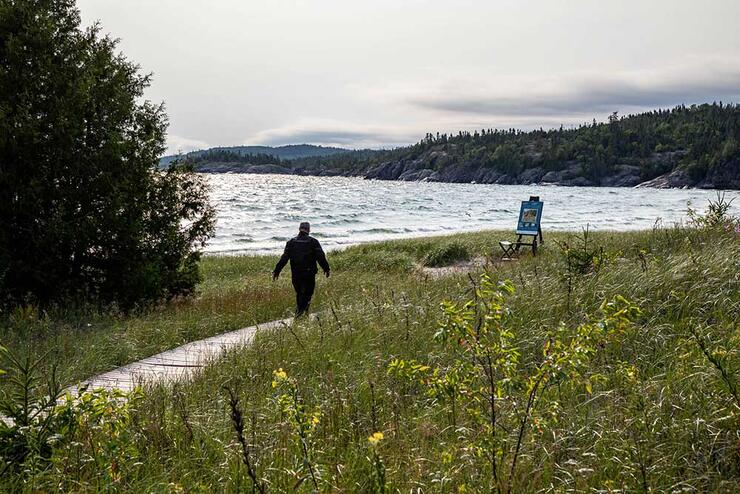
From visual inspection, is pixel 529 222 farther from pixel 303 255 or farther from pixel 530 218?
pixel 303 255

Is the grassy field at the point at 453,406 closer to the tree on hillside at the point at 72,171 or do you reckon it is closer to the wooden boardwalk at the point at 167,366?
the wooden boardwalk at the point at 167,366

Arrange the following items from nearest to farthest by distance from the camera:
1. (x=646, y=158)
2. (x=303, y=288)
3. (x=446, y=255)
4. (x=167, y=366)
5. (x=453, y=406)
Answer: (x=453, y=406) → (x=167, y=366) → (x=303, y=288) → (x=446, y=255) → (x=646, y=158)

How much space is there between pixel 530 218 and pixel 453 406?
676 inches

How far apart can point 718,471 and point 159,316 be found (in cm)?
1034

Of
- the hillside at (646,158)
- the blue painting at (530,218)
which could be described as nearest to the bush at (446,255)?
the blue painting at (530,218)

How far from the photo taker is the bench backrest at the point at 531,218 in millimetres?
20344

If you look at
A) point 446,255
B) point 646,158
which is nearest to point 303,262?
point 446,255

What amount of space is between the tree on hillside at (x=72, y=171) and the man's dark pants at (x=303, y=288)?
12.2 feet

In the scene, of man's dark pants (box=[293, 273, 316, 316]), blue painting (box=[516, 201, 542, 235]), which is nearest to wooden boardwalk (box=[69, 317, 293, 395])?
man's dark pants (box=[293, 273, 316, 316])

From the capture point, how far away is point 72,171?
39.6 feet

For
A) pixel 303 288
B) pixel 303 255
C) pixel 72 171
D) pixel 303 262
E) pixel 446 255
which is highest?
pixel 72 171

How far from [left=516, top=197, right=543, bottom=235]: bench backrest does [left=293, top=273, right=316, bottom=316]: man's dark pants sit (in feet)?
36.4

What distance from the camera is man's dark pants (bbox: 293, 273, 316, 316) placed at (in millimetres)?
11648

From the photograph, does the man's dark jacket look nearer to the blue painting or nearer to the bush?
the blue painting
